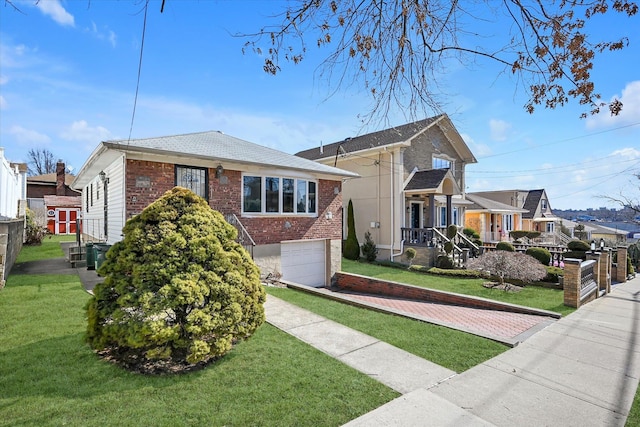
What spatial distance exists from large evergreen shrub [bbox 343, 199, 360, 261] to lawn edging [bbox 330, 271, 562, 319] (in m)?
5.23

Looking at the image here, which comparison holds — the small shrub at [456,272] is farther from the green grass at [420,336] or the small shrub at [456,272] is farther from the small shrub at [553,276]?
the green grass at [420,336]

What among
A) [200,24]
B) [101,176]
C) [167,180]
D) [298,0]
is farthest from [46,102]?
[298,0]

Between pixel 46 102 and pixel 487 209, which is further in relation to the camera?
pixel 487 209

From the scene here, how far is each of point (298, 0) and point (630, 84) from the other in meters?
5.01

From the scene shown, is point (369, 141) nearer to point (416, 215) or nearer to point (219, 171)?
point (416, 215)

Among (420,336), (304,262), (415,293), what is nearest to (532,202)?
(415,293)

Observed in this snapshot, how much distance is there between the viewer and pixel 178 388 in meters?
3.73

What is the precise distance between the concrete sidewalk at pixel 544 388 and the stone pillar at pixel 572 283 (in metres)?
2.24

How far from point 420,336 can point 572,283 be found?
19.3ft

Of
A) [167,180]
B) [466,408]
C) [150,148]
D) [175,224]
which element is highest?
[150,148]

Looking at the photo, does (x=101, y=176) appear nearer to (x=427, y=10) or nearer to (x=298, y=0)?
(x=298, y=0)

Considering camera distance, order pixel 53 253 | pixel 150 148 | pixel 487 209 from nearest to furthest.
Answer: pixel 150 148 → pixel 53 253 → pixel 487 209

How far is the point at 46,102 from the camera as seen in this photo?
764 cm

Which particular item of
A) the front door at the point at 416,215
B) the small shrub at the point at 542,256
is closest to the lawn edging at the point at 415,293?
the small shrub at the point at 542,256
